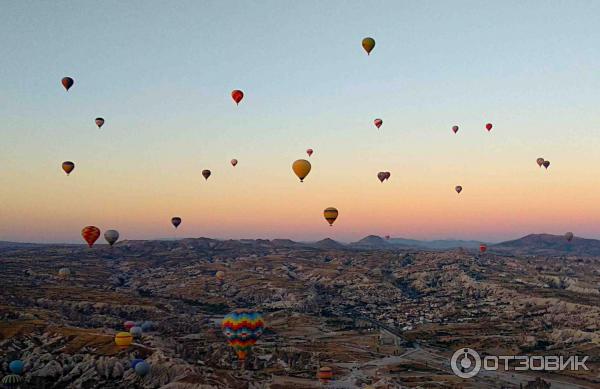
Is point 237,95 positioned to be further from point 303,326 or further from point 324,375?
point 303,326

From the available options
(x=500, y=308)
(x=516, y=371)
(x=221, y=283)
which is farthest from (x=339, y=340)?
(x=221, y=283)

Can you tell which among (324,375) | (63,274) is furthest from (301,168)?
(63,274)

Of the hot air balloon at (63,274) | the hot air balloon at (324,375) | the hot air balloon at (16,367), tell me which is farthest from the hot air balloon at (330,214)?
the hot air balloon at (63,274)

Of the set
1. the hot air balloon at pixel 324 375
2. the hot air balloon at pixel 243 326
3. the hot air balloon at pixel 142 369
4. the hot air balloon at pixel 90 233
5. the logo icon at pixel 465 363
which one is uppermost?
the hot air balloon at pixel 90 233

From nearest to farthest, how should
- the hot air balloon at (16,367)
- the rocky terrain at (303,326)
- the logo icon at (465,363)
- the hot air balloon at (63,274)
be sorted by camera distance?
the hot air balloon at (16,367)
the rocky terrain at (303,326)
the logo icon at (465,363)
the hot air balloon at (63,274)

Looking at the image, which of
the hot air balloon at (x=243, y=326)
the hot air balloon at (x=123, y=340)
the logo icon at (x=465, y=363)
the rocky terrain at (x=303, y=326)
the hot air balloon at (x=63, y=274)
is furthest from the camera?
the hot air balloon at (x=63, y=274)

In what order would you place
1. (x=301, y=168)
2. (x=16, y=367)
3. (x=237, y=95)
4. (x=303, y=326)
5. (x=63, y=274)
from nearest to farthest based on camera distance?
(x=16, y=367) < (x=301, y=168) < (x=237, y=95) < (x=303, y=326) < (x=63, y=274)

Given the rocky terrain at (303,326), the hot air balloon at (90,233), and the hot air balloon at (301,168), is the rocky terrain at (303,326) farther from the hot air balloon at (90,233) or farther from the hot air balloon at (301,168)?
the hot air balloon at (301,168)
